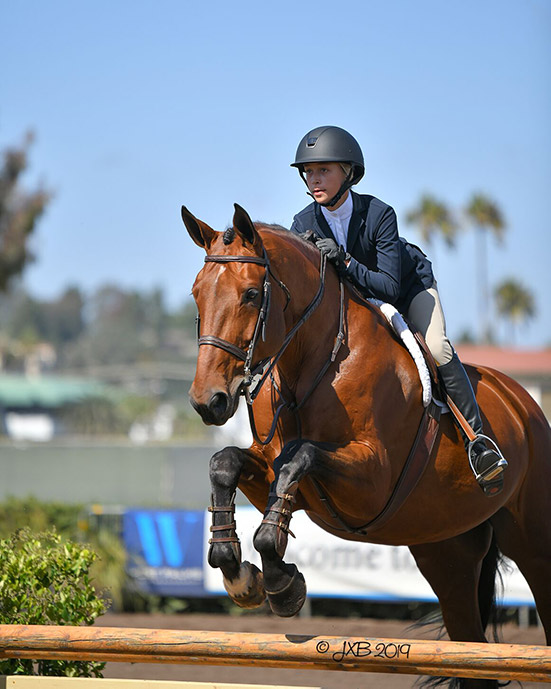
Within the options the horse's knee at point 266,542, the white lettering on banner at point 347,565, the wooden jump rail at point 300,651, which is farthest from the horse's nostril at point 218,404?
the white lettering on banner at point 347,565

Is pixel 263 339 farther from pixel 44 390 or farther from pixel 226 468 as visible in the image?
pixel 44 390

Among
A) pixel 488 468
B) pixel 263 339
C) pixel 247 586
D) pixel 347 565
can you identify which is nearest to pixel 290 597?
pixel 247 586

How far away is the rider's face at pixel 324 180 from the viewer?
465cm

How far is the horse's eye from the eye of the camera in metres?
3.87

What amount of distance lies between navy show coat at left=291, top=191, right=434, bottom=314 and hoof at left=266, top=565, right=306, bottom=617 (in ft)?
4.97

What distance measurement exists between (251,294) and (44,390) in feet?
197

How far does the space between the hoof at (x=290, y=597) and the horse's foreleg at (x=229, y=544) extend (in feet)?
0.42

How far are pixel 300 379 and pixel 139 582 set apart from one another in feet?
26.4

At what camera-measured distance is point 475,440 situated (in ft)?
15.3

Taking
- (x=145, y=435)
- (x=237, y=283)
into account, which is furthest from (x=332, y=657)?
(x=145, y=435)

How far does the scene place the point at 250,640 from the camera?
359 cm

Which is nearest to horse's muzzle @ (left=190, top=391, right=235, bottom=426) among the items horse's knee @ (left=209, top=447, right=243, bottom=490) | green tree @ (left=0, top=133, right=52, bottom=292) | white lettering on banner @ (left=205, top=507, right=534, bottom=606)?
horse's knee @ (left=209, top=447, right=243, bottom=490)

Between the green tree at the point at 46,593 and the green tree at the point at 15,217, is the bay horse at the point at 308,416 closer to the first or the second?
the green tree at the point at 46,593

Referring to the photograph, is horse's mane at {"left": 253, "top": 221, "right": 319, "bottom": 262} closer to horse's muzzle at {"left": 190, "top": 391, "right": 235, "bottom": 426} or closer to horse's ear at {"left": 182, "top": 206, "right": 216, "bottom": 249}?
horse's ear at {"left": 182, "top": 206, "right": 216, "bottom": 249}
